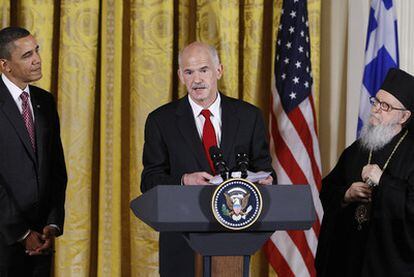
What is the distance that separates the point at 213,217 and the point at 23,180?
158 centimetres

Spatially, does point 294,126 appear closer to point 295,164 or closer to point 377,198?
point 295,164

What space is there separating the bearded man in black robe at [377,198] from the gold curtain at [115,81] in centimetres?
154

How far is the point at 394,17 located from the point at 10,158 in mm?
2924

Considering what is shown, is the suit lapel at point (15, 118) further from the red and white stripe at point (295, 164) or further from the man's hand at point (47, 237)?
the red and white stripe at point (295, 164)

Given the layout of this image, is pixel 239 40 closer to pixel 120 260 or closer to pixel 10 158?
pixel 120 260

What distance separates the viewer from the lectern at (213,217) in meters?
3.35

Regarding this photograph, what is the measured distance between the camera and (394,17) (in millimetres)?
5875

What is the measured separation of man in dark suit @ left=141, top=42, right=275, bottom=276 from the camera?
14.3 ft

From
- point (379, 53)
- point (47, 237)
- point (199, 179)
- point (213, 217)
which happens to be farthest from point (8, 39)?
point (379, 53)

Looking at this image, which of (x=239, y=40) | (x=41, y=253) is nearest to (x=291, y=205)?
(x=41, y=253)

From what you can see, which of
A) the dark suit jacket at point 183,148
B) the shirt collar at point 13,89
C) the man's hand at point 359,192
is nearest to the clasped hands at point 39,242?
the dark suit jacket at point 183,148

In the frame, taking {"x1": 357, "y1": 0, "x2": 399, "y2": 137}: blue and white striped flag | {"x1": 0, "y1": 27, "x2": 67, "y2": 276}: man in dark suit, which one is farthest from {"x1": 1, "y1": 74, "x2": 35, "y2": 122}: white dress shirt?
{"x1": 357, "y1": 0, "x2": 399, "y2": 137}: blue and white striped flag

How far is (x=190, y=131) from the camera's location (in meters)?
4.41

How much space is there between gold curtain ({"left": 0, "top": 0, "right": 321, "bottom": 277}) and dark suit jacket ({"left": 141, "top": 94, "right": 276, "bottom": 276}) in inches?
60.9
